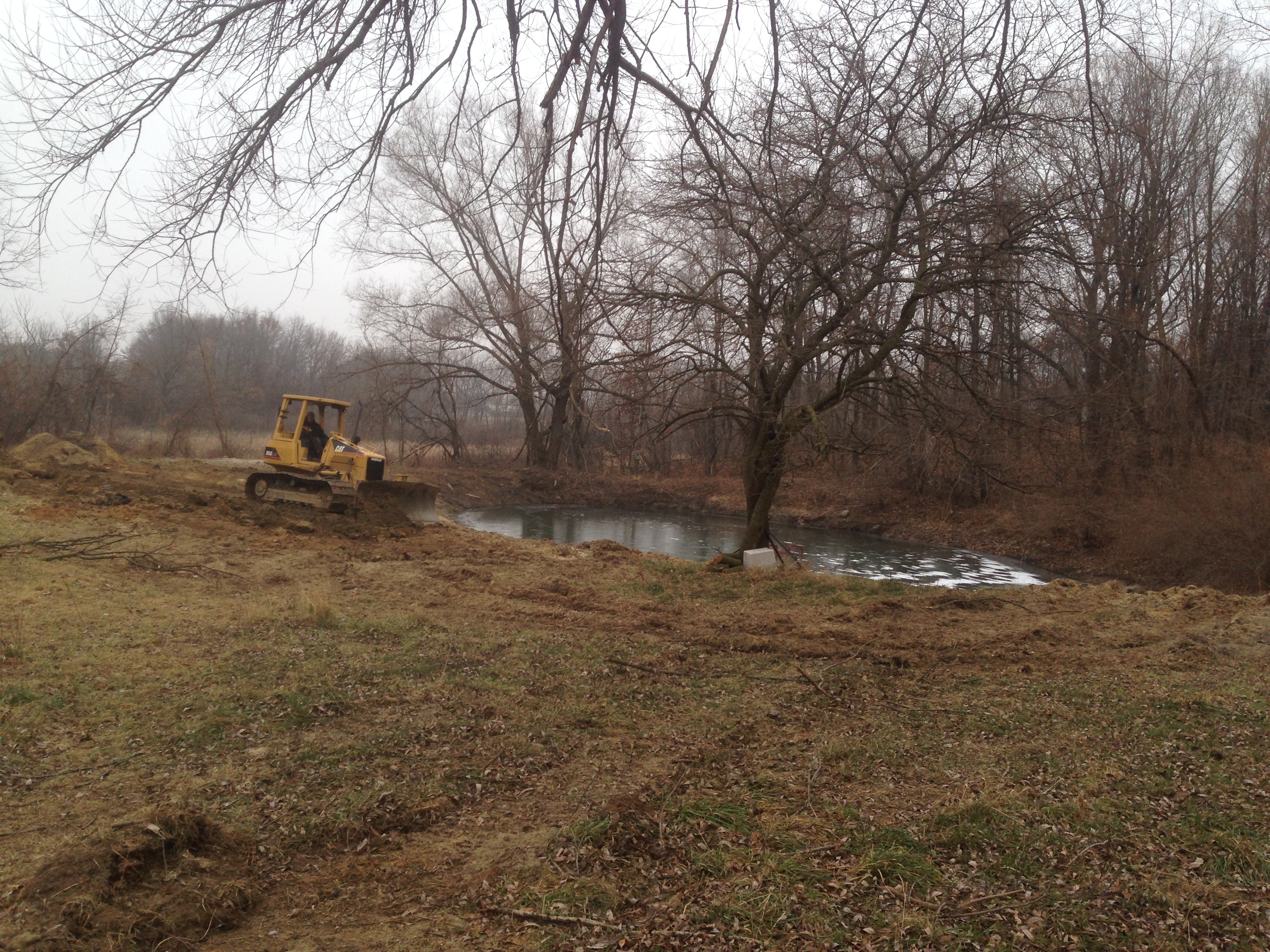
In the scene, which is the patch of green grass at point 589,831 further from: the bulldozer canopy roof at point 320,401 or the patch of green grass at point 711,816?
the bulldozer canopy roof at point 320,401

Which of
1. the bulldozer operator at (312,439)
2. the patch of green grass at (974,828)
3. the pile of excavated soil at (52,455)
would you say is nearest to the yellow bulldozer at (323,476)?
the bulldozer operator at (312,439)

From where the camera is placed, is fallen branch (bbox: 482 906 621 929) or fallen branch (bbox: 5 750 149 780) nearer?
fallen branch (bbox: 482 906 621 929)

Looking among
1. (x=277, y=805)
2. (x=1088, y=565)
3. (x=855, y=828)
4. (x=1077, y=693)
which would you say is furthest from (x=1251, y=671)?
(x=1088, y=565)

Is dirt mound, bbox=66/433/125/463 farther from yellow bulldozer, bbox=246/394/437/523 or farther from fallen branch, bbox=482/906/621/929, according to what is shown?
fallen branch, bbox=482/906/621/929

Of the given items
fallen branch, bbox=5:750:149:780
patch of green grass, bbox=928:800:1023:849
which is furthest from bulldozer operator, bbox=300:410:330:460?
patch of green grass, bbox=928:800:1023:849

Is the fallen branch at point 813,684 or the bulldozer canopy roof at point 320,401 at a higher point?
the bulldozer canopy roof at point 320,401

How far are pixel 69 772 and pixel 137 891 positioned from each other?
61.1 inches

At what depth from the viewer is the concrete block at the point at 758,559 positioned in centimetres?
1284

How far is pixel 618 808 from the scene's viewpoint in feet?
12.5

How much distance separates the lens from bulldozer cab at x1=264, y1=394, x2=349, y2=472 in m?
17.6

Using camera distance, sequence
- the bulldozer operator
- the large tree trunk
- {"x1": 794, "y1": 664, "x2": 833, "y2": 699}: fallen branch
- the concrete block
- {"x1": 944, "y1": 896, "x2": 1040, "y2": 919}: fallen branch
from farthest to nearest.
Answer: the bulldozer operator → the large tree trunk → the concrete block → {"x1": 794, "y1": 664, "x2": 833, "y2": 699}: fallen branch → {"x1": 944, "y1": 896, "x2": 1040, "y2": 919}: fallen branch

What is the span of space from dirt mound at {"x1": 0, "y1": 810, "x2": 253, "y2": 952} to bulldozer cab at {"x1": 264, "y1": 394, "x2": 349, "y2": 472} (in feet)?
48.5

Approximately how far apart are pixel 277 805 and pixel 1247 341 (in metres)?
21.8

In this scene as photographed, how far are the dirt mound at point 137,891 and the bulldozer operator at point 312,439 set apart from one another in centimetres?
1518
